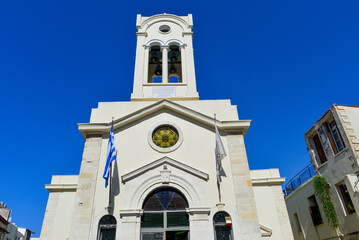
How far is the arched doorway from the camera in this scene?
32.8 feet

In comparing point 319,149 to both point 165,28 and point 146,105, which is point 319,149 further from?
point 165,28

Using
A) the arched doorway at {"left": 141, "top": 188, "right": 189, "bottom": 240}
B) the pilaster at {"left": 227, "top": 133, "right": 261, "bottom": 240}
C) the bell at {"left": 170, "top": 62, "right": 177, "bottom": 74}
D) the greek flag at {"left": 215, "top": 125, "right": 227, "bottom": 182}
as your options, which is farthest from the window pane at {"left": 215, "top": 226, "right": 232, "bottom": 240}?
the bell at {"left": 170, "top": 62, "right": 177, "bottom": 74}

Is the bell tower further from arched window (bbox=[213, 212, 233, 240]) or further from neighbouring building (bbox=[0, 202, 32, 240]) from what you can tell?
neighbouring building (bbox=[0, 202, 32, 240])

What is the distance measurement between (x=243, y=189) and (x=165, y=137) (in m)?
4.03

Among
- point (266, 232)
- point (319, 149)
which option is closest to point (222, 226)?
point (266, 232)

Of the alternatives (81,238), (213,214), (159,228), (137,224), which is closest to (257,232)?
(213,214)

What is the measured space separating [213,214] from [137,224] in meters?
2.93

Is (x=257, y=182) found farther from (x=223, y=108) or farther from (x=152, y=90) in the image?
(x=152, y=90)

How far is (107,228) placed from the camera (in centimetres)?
995

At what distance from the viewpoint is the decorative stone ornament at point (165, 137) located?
37.9 feet

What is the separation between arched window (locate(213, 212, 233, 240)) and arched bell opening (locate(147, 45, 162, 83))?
9.31 m

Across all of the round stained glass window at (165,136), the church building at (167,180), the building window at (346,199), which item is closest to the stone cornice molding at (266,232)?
the church building at (167,180)

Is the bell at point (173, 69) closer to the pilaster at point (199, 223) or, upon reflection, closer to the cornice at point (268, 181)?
the cornice at point (268, 181)

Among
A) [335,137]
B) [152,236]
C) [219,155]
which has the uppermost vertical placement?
[335,137]
